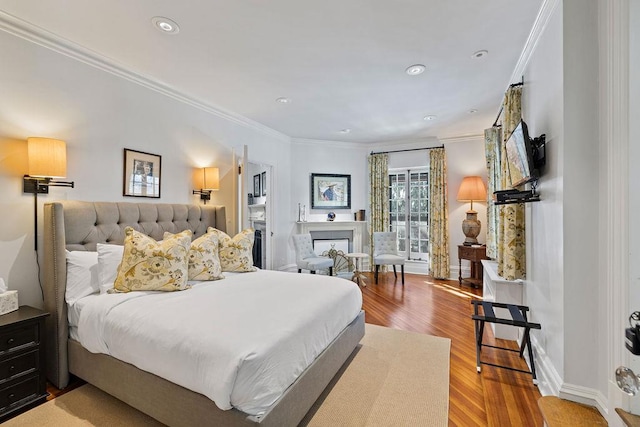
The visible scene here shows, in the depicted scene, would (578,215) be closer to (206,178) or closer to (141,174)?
(206,178)

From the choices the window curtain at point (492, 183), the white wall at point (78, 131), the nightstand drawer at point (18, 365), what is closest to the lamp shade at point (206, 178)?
the white wall at point (78, 131)

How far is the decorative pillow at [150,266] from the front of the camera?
223 cm

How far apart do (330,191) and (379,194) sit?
1058 mm

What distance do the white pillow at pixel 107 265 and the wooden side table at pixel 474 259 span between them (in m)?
4.94

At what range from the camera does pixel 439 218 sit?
5.56m

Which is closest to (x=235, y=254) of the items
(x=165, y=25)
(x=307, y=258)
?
(x=165, y=25)

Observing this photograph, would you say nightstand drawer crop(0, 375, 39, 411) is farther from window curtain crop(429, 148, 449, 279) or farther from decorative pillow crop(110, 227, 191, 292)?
window curtain crop(429, 148, 449, 279)

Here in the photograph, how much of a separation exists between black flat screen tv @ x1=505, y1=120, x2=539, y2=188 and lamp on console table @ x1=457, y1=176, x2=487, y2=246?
8.52ft

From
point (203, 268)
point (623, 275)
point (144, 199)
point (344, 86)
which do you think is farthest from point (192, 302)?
point (344, 86)

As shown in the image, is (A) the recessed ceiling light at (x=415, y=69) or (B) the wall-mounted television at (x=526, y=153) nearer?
(B) the wall-mounted television at (x=526, y=153)

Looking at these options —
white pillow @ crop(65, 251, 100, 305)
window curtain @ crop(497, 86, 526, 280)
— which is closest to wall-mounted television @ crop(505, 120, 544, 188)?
window curtain @ crop(497, 86, 526, 280)

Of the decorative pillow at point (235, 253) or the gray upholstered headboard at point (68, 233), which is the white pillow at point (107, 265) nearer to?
the gray upholstered headboard at point (68, 233)

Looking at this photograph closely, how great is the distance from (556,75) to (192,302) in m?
2.86

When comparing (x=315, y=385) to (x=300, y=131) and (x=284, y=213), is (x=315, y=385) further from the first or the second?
(x=300, y=131)
